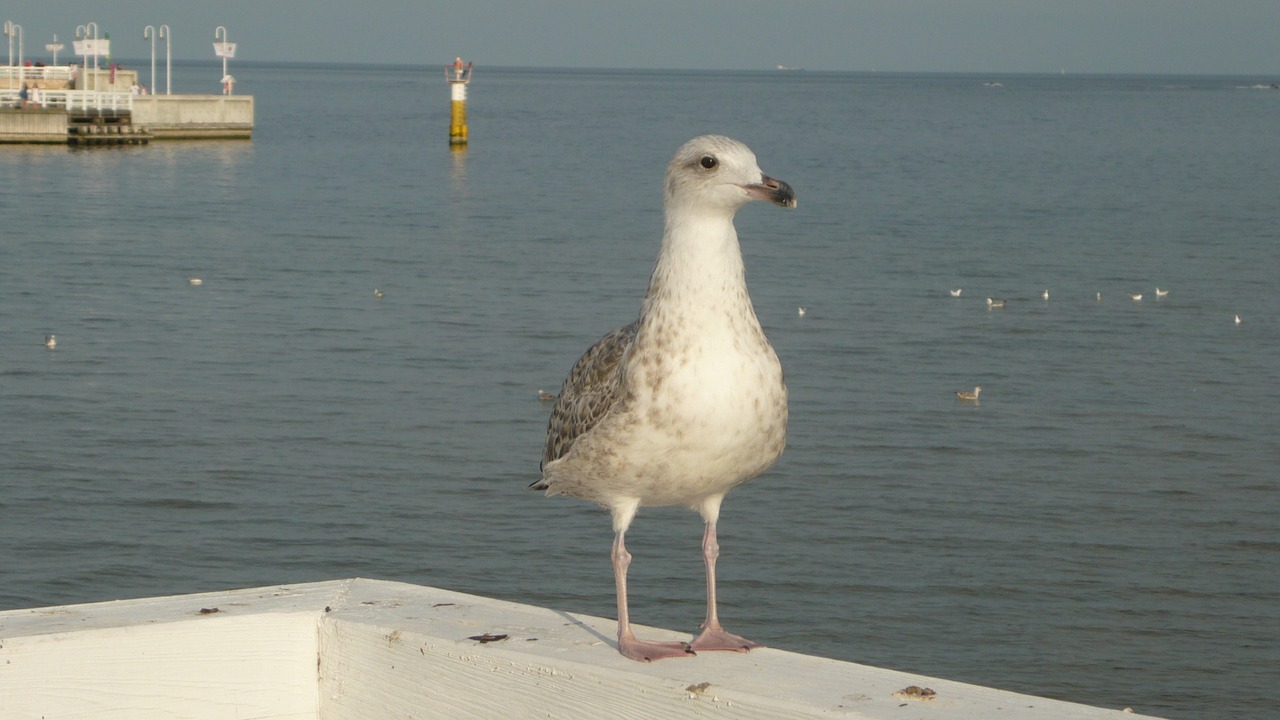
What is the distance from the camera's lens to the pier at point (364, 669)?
2.97 metres

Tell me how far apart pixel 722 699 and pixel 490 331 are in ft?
67.0

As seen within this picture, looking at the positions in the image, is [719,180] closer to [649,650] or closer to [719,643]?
[719,643]

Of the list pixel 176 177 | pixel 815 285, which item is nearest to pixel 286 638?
pixel 815 285

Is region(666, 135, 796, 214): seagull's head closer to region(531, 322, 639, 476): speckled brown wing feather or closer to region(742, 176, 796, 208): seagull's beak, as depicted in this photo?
region(742, 176, 796, 208): seagull's beak

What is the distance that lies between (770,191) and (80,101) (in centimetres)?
6497

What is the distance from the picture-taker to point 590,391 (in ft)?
14.6

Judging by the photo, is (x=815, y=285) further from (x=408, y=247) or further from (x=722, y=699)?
(x=722, y=699)

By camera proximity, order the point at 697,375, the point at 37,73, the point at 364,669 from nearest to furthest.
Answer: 1. the point at 364,669
2. the point at 697,375
3. the point at 37,73

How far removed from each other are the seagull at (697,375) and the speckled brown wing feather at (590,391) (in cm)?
3

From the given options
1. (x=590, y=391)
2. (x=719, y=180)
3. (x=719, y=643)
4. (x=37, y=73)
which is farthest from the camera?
(x=37, y=73)

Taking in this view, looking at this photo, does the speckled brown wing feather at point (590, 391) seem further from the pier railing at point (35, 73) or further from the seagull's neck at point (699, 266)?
the pier railing at point (35, 73)

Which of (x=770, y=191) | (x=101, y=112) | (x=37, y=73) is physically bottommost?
(x=770, y=191)

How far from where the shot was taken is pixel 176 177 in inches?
2079

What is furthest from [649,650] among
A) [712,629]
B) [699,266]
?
[699,266]
